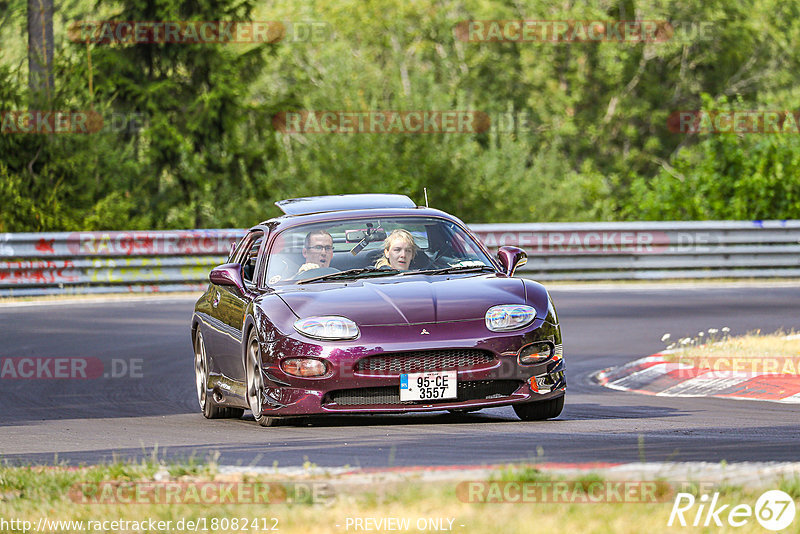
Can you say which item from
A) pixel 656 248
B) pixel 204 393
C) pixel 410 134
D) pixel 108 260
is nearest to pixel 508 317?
pixel 204 393

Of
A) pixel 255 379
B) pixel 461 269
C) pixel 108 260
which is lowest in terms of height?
pixel 108 260

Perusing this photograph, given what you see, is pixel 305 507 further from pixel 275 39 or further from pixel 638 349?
pixel 275 39

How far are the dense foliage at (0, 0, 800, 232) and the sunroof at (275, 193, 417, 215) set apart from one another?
16064 mm

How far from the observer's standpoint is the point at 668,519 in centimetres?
525

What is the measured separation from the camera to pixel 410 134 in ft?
116

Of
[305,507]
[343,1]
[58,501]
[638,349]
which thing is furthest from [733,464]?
[343,1]

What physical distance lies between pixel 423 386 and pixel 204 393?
273 cm

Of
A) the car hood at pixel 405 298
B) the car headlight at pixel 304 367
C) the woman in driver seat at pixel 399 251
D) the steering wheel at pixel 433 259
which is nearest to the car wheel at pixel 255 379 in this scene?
the car headlight at pixel 304 367

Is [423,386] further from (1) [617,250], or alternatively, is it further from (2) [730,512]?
(1) [617,250]

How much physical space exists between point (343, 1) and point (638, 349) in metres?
46.1

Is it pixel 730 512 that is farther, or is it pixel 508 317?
pixel 508 317

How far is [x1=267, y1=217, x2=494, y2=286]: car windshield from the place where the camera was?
406 inches

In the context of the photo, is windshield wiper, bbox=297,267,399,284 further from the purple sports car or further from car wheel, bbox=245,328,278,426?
car wheel, bbox=245,328,278,426

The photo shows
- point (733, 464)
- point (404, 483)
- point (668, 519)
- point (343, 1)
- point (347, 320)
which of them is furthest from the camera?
point (343, 1)
